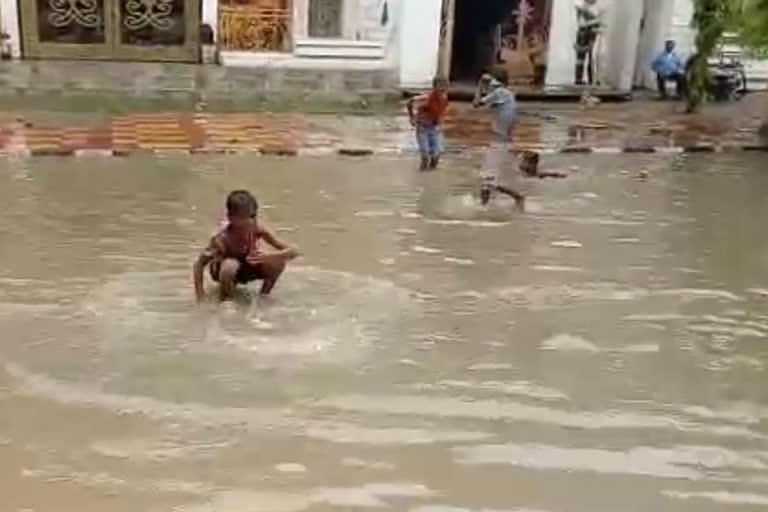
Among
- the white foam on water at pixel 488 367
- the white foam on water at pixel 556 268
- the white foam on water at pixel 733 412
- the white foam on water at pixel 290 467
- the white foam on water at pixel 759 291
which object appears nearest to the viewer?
the white foam on water at pixel 290 467

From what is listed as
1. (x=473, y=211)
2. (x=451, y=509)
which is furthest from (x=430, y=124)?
(x=451, y=509)

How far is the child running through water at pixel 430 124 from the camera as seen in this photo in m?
13.7

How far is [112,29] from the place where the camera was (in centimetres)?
2094

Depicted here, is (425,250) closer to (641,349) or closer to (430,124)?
(641,349)

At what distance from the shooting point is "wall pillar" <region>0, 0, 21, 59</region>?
2041cm

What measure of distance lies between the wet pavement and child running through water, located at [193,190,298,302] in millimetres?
5890

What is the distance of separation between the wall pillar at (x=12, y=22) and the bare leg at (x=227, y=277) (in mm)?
13418

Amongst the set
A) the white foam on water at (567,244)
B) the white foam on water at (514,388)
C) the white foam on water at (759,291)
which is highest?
the white foam on water at (759,291)

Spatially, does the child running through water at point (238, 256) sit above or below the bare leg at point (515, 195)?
above

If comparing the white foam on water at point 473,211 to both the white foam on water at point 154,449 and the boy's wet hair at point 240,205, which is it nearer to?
the boy's wet hair at point 240,205

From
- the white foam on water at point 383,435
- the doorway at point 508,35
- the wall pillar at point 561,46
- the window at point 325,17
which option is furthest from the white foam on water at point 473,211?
the wall pillar at point 561,46

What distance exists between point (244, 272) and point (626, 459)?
3273mm

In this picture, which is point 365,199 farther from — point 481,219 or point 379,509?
point 379,509

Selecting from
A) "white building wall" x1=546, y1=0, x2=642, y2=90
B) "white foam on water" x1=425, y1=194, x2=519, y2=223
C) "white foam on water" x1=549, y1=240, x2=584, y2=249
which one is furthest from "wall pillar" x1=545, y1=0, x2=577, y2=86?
"white foam on water" x1=549, y1=240, x2=584, y2=249
